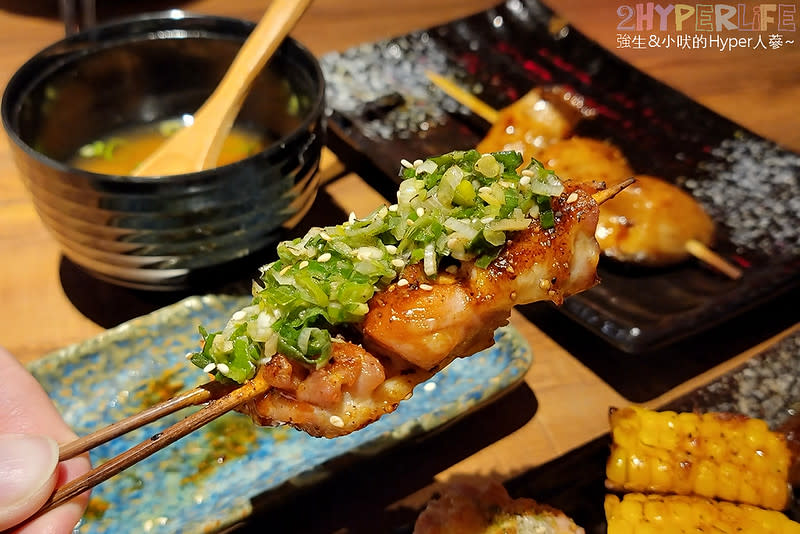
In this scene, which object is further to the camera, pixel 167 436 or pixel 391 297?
pixel 391 297

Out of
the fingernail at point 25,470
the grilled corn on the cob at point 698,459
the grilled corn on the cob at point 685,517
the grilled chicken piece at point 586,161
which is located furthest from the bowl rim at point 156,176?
the grilled corn on the cob at point 685,517

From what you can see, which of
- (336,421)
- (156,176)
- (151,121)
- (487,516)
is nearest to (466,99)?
(151,121)

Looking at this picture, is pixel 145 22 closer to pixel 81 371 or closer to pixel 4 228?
pixel 4 228

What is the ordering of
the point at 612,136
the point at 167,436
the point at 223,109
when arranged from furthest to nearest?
1. the point at 612,136
2. the point at 223,109
3. the point at 167,436

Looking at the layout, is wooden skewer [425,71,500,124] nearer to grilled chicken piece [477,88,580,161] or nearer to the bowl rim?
grilled chicken piece [477,88,580,161]

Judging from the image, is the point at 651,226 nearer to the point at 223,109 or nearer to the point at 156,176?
the point at 223,109

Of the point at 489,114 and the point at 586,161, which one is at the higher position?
the point at 489,114

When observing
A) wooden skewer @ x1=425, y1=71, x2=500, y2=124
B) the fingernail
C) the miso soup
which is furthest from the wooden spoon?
the fingernail

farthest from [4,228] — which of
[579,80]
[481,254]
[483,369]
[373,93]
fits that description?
[579,80]
